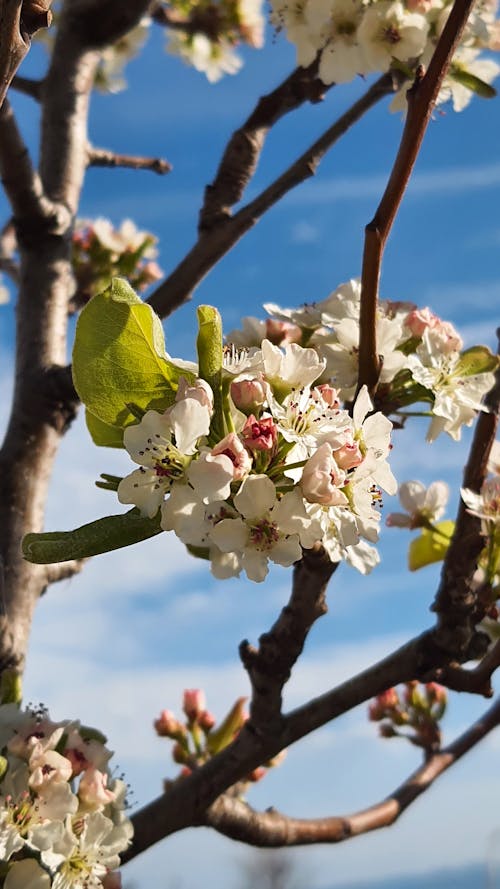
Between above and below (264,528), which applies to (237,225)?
above

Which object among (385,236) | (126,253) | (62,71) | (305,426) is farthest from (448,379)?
(126,253)

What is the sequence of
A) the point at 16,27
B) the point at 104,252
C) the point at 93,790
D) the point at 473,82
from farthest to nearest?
the point at 104,252
the point at 473,82
the point at 93,790
the point at 16,27

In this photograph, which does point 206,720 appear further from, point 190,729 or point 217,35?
point 217,35

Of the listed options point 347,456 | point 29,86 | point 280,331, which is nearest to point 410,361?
point 280,331

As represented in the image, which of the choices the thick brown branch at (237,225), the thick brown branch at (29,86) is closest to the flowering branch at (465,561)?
the thick brown branch at (237,225)

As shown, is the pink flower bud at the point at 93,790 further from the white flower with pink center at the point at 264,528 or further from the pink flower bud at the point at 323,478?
the pink flower bud at the point at 323,478

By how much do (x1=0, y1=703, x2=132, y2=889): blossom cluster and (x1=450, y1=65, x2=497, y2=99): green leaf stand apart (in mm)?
1235

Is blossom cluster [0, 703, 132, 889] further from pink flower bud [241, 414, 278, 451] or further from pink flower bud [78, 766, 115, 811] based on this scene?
pink flower bud [241, 414, 278, 451]

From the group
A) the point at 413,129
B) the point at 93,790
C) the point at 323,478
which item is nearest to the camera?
the point at 323,478

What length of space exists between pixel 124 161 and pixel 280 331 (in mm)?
1435

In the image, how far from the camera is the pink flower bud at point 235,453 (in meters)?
0.87

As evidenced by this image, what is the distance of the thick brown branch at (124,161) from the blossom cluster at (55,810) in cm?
158

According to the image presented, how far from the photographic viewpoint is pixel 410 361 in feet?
3.94

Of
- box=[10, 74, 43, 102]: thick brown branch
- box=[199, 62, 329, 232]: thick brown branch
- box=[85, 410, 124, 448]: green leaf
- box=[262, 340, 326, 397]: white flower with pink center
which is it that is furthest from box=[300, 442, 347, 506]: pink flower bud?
box=[10, 74, 43, 102]: thick brown branch
